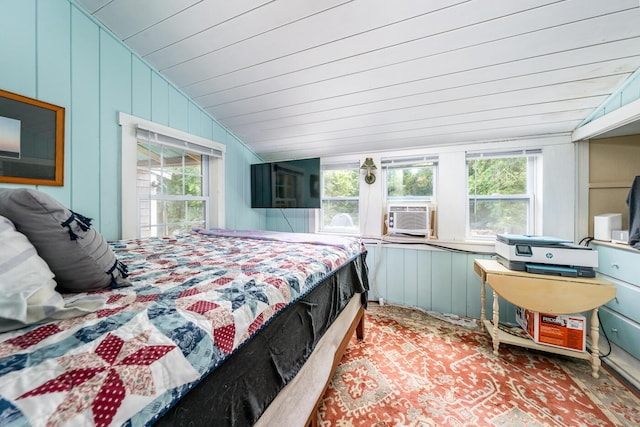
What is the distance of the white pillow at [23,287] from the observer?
526 mm

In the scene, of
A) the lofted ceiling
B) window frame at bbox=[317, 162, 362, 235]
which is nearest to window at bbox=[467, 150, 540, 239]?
the lofted ceiling

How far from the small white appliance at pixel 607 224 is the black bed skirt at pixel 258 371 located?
2.36 meters

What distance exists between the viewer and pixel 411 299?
2.71 m

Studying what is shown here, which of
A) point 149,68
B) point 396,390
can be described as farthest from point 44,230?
point 149,68

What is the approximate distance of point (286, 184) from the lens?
9.65 ft

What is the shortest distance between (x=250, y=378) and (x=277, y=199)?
7.82 feet

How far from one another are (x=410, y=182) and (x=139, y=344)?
9.18 ft

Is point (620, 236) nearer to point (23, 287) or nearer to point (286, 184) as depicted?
point (286, 184)

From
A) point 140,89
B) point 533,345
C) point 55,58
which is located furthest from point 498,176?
point 55,58

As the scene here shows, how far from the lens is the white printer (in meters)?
1.68

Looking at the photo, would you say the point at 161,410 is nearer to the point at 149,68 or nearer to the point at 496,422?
the point at 496,422

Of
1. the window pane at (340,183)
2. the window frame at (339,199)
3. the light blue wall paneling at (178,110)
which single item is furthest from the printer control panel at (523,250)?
the light blue wall paneling at (178,110)

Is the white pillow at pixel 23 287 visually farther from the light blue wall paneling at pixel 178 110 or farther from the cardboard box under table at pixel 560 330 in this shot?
the cardboard box under table at pixel 560 330

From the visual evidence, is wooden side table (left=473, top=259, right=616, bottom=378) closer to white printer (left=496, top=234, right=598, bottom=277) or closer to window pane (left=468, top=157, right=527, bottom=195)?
white printer (left=496, top=234, right=598, bottom=277)
